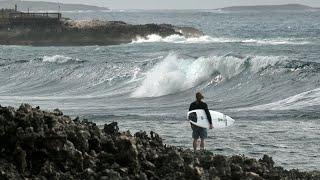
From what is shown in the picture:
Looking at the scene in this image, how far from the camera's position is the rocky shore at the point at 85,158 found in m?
8.41

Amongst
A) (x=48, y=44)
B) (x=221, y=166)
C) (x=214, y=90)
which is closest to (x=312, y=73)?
(x=214, y=90)

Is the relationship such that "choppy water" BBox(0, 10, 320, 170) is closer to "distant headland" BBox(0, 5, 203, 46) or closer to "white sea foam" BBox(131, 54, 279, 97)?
"white sea foam" BBox(131, 54, 279, 97)

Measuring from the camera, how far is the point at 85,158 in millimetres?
8766

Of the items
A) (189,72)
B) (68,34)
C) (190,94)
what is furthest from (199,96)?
(68,34)

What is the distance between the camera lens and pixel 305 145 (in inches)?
562

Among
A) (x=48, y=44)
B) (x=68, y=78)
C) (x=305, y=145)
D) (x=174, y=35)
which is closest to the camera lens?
(x=305, y=145)

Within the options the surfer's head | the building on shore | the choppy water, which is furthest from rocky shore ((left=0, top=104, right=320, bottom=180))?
the building on shore

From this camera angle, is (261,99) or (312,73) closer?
(261,99)

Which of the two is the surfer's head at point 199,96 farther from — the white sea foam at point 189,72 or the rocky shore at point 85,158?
the white sea foam at point 189,72

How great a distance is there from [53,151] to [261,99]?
657 inches

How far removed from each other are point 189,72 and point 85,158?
25209 mm

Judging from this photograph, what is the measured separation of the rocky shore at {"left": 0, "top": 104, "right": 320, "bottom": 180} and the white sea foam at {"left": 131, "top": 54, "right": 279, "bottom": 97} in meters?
19.8

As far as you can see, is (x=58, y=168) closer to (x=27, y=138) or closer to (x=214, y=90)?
(x=27, y=138)

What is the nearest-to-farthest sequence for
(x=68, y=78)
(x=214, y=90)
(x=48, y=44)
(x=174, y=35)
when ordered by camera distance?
(x=214, y=90), (x=68, y=78), (x=48, y=44), (x=174, y=35)
